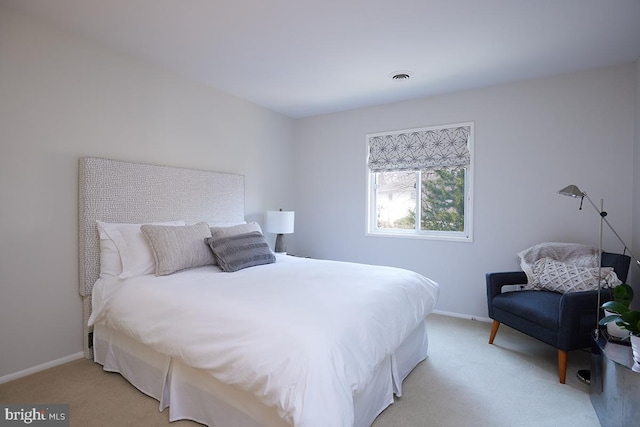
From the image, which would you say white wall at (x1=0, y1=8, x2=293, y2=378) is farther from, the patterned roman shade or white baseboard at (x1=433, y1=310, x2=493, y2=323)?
white baseboard at (x1=433, y1=310, x2=493, y2=323)

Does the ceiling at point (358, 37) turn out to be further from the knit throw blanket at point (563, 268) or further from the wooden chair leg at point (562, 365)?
the wooden chair leg at point (562, 365)

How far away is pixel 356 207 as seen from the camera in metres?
4.25

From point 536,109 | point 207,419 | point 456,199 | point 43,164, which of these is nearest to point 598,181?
point 536,109

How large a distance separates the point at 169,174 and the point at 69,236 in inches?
37.5

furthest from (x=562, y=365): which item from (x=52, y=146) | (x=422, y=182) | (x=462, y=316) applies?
(x=52, y=146)

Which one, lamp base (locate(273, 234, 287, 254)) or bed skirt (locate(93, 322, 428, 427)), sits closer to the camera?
bed skirt (locate(93, 322, 428, 427))

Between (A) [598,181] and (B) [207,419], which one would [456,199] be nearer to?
(A) [598,181]

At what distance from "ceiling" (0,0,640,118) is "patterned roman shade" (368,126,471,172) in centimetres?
55

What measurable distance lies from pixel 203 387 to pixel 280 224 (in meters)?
2.34

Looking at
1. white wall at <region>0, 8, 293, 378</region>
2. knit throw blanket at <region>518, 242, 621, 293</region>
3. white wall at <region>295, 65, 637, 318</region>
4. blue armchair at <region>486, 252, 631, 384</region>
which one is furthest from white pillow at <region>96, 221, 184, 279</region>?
knit throw blanket at <region>518, 242, 621, 293</region>

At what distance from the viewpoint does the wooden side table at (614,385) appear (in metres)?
1.55

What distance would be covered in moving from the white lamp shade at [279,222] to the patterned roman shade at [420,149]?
1291mm

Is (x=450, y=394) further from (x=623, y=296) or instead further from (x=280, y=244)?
(x=280, y=244)

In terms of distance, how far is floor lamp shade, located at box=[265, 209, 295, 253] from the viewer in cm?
392
